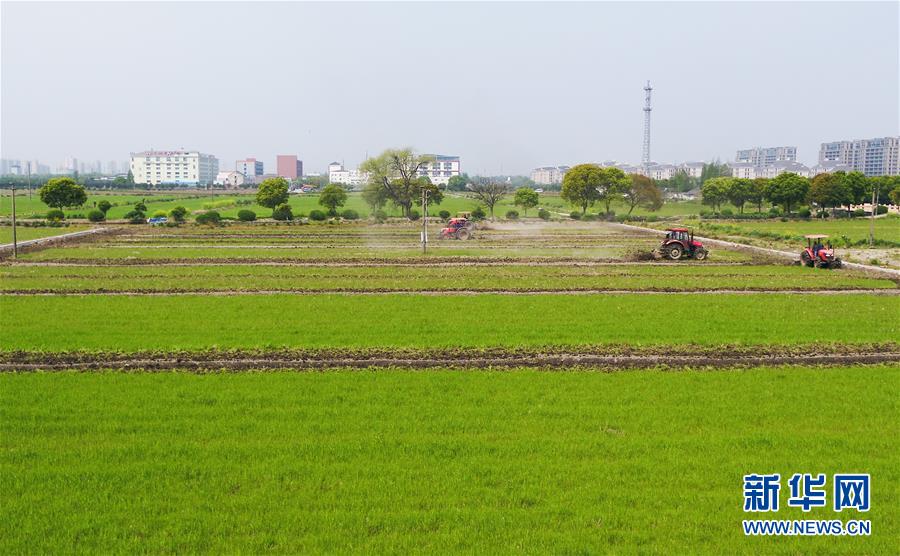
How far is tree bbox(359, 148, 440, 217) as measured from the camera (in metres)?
→ 70.5

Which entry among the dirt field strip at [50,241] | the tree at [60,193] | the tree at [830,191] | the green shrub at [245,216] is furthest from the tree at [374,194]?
the tree at [830,191]

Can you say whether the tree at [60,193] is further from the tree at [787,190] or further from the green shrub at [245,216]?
the tree at [787,190]

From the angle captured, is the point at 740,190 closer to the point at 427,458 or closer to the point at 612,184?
the point at 612,184

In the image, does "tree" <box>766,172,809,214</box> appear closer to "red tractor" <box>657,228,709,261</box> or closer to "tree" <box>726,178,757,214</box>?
"tree" <box>726,178,757,214</box>

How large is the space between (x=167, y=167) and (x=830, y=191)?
16718cm

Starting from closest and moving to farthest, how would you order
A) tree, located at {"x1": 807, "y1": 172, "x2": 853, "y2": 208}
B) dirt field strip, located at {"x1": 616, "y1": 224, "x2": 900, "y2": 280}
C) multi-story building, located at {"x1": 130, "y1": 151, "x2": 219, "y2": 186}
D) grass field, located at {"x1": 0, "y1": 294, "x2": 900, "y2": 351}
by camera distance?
grass field, located at {"x1": 0, "y1": 294, "x2": 900, "y2": 351}
dirt field strip, located at {"x1": 616, "y1": 224, "x2": 900, "y2": 280}
tree, located at {"x1": 807, "y1": 172, "x2": 853, "y2": 208}
multi-story building, located at {"x1": 130, "y1": 151, "x2": 219, "y2": 186}

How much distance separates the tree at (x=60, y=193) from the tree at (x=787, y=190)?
216 ft

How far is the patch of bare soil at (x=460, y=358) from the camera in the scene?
43.1 ft

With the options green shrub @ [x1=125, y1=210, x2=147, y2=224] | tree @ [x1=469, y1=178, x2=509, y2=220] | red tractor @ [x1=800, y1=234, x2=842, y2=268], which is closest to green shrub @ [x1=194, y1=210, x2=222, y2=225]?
green shrub @ [x1=125, y1=210, x2=147, y2=224]

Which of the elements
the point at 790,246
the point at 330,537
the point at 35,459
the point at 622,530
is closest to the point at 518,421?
the point at 622,530

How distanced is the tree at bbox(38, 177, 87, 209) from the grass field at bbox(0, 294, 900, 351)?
49.2 meters

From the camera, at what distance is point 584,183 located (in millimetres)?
73625

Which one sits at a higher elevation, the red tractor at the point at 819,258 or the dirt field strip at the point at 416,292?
the red tractor at the point at 819,258

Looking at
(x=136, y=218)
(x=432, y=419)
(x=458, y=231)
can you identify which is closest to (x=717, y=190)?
(x=458, y=231)
